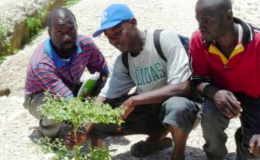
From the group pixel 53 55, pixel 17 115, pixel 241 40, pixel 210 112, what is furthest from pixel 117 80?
pixel 17 115

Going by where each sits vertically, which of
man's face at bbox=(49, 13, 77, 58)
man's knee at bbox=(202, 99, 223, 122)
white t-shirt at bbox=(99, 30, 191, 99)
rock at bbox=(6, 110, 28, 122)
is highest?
man's face at bbox=(49, 13, 77, 58)

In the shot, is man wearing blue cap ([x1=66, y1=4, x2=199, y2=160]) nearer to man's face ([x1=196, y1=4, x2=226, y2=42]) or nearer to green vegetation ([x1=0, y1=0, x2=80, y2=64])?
man's face ([x1=196, y1=4, x2=226, y2=42])

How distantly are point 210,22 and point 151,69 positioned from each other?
1.99ft

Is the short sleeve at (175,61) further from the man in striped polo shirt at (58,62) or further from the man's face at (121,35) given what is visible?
the man in striped polo shirt at (58,62)

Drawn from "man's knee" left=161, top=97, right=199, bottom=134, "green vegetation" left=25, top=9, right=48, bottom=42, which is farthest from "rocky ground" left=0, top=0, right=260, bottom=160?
"man's knee" left=161, top=97, right=199, bottom=134

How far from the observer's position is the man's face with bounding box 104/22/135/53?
371 cm

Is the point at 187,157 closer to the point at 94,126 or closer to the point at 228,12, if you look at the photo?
the point at 94,126

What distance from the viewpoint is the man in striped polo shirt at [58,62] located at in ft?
13.9

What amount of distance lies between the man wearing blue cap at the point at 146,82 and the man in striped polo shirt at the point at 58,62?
1.46ft

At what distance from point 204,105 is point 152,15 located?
4278mm

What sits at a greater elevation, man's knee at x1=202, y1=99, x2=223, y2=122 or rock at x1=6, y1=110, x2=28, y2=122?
man's knee at x1=202, y1=99, x2=223, y2=122

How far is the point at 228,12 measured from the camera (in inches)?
140

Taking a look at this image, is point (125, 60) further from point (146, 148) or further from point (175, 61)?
point (146, 148)

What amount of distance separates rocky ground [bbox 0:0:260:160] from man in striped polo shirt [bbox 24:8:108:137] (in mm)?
334
